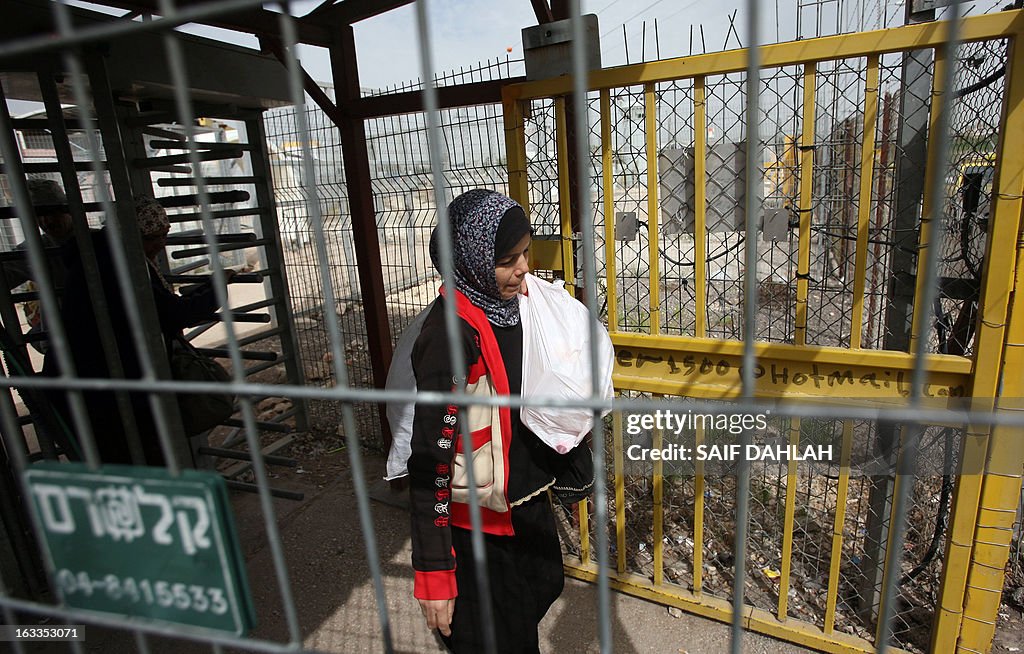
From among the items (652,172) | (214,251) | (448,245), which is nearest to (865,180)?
(652,172)

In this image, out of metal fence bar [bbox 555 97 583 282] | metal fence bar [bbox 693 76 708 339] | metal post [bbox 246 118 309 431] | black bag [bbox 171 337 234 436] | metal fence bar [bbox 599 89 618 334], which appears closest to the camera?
metal fence bar [bbox 693 76 708 339]

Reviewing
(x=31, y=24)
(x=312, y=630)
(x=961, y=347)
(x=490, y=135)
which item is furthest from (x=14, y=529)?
(x=961, y=347)

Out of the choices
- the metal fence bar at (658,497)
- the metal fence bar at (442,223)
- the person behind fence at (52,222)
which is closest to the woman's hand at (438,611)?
the metal fence bar at (442,223)

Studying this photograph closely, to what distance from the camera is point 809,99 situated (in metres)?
2.00

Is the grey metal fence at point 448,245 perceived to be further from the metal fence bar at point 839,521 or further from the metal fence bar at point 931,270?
the metal fence bar at point 839,521

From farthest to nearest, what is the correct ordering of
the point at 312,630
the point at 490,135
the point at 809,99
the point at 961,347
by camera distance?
the point at 490,135, the point at 312,630, the point at 961,347, the point at 809,99

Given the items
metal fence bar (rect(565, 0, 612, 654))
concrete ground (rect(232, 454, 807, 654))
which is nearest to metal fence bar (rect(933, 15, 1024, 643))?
concrete ground (rect(232, 454, 807, 654))

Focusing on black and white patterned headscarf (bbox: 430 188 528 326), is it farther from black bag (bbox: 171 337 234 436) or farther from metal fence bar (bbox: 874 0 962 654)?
black bag (bbox: 171 337 234 436)

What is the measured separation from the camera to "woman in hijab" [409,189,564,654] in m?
1.63

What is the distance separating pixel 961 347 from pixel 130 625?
8.60ft

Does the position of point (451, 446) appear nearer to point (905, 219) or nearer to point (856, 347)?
point (856, 347)

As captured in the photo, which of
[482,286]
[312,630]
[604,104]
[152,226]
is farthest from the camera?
[152,226]

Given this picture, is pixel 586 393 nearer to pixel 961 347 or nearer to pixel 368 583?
pixel 961 347

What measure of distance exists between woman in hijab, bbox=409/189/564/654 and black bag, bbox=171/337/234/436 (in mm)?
1765
